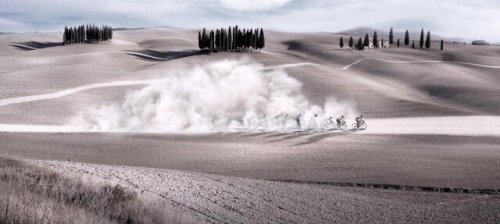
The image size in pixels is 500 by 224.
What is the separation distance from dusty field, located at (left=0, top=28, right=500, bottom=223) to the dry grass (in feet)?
8.29

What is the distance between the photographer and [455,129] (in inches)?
1805

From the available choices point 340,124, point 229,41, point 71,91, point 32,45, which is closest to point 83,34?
point 32,45

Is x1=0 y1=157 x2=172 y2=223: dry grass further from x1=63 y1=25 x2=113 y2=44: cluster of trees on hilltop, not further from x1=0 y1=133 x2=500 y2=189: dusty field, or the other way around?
x1=63 y1=25 x2=113 y2=44: cluster of trees on hilltop

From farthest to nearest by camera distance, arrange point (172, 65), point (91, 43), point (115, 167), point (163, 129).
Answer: point (91, 43) < point (172, 65) < point (163, 129) < point (115, 167)

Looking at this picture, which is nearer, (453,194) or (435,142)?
(453,194)

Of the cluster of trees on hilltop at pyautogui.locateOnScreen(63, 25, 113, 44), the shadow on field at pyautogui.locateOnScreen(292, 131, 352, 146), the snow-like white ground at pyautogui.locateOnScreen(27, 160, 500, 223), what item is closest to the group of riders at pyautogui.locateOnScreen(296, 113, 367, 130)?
the shadow on field at pyautogui.locateOnScreen(292, 131, 352, 146)

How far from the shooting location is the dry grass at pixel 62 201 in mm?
13289

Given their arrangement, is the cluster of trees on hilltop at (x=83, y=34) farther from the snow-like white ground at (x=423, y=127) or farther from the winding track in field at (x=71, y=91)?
the snow-like white ground at (x=423, y=127)

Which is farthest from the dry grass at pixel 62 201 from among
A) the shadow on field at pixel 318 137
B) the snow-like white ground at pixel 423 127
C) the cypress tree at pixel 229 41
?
the cypress tree at pixel 229 41

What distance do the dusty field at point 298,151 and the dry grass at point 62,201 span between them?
2.53m

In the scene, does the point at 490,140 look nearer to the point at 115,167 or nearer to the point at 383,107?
the point at 383,107

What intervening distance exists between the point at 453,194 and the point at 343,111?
107 feet

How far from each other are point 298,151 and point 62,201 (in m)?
19.9

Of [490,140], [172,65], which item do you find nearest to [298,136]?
[490,140]
